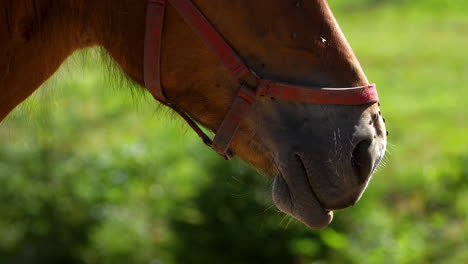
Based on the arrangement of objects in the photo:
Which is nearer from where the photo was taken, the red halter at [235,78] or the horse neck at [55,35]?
the red halter at [235,78]

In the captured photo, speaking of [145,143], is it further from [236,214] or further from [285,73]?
[285,73]

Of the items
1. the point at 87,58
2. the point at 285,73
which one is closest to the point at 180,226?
the point at 87,58

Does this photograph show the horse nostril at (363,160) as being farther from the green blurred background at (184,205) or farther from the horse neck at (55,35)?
the green blurred background at (184,205)

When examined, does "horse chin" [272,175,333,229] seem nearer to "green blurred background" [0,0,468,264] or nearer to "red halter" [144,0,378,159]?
"red halter" [144,0,378,159]

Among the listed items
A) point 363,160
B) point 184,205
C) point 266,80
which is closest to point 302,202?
point 363,160

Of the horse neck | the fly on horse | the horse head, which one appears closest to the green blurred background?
the horse neck

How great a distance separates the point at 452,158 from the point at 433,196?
0.54 meters

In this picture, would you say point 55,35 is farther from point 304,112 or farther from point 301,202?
point 301,202

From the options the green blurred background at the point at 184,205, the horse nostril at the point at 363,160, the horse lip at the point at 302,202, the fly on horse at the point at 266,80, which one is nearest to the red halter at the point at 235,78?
the fly on horse at the point at 266,80

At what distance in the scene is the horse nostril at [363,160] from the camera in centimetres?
220

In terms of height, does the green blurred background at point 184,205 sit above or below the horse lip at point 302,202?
below

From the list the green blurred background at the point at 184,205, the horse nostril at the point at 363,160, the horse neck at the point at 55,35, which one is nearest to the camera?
the horse nostril at the point at 363,160

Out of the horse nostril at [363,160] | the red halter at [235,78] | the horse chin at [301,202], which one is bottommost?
the horse chin at [301,202]

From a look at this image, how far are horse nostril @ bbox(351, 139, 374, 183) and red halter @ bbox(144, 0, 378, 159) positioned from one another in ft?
0.44
